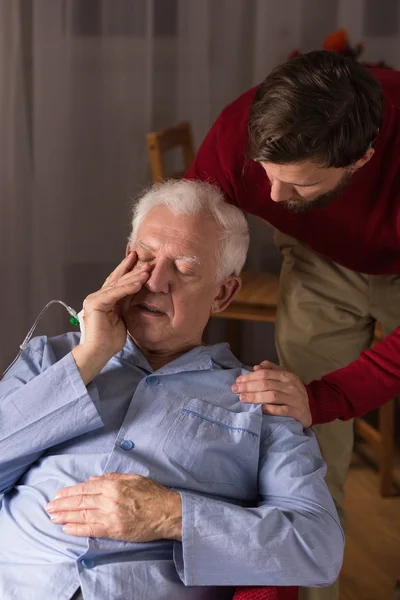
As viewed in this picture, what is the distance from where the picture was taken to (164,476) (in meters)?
1.55

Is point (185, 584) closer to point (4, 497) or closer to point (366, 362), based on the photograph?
point (4, 497)

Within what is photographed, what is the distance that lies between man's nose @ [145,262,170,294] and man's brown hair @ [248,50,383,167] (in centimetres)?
31

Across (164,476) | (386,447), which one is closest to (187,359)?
(164,476)

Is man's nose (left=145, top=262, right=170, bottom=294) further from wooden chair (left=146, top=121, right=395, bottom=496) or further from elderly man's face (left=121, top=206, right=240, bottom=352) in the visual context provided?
wooden chair (left=146, top=121, right=395, bottom=496)

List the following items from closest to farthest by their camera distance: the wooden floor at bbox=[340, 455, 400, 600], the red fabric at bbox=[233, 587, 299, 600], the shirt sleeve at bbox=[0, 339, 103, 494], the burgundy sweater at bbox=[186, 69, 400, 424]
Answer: the red fabric at bbox=[233, 587, 299, 600] → the shirt sleeve at bbox=[0, 339, 103, 494] → the burgundy sweater at bbox=[186, 69, 400, 424] → the wooden floor at bbox=[340, 455, 400, 600]

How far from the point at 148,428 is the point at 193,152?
181 cm

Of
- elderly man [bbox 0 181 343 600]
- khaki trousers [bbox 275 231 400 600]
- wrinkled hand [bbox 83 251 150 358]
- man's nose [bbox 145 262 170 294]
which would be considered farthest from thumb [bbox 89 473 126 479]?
khaki trousers [bbox 275 231 400 600]

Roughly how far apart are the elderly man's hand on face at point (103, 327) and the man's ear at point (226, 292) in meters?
0.25

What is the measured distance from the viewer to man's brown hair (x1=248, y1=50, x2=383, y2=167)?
1.46 meters

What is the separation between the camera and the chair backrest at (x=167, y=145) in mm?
2875

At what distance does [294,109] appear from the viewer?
1454 millimetres

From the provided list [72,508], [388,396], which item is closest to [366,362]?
[388,396]

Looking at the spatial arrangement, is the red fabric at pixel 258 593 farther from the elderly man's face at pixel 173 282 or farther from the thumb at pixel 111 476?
the elderly man's face at pixel 173 282

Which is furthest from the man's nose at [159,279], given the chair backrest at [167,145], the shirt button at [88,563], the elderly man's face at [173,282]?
the chair backrest at [167,145]
